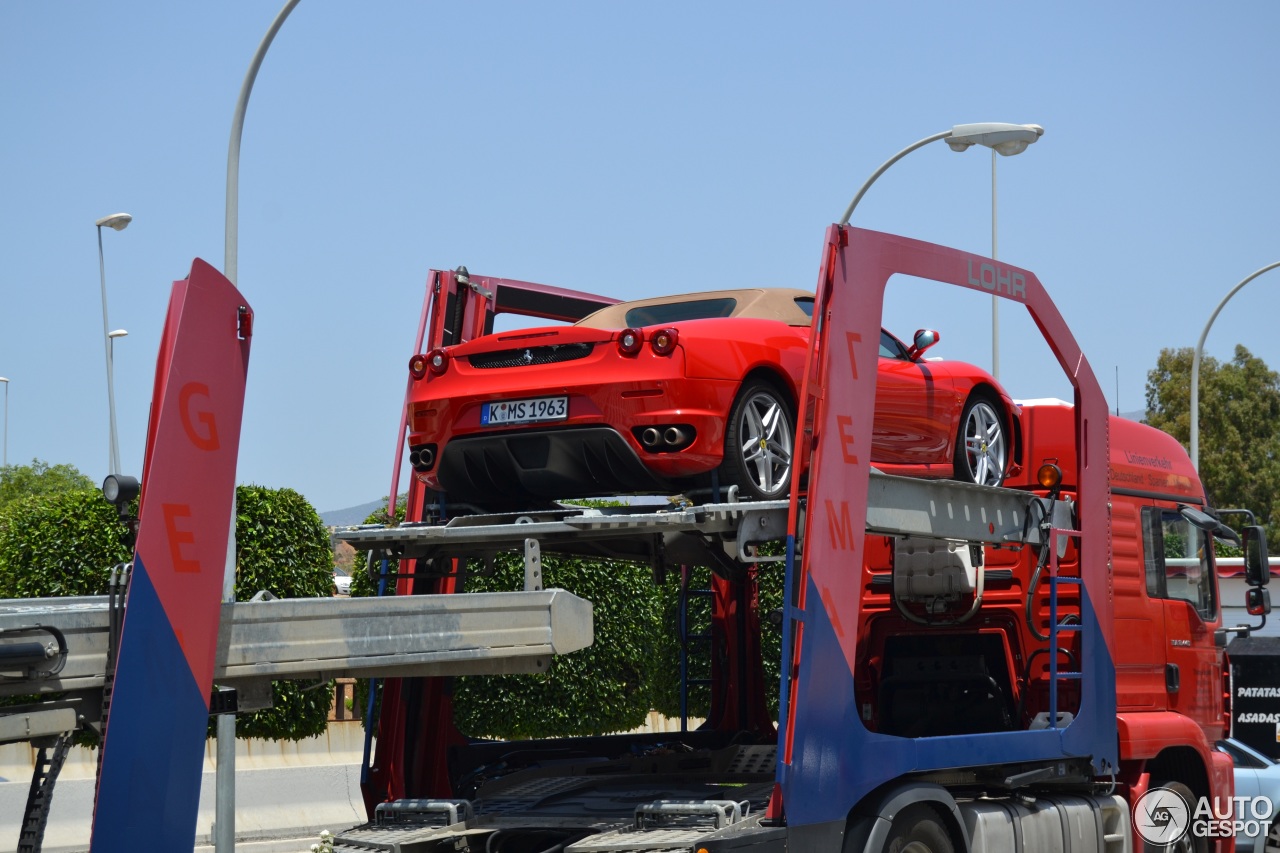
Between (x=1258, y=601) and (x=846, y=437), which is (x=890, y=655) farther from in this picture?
(x=846, y=437)

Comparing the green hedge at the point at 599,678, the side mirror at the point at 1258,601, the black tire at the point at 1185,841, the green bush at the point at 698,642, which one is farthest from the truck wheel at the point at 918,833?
the green hedge at the point at 599,678

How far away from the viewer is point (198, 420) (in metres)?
4.32

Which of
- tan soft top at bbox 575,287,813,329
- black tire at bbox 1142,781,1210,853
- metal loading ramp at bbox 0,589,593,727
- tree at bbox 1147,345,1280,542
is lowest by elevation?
black tire at bbox 1142,781,1210,853

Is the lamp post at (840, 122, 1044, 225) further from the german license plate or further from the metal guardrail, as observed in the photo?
the metal guardrail

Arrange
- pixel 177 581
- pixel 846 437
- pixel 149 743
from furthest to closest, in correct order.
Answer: pixel 846 437
pixel 177 581
pixel 149 743

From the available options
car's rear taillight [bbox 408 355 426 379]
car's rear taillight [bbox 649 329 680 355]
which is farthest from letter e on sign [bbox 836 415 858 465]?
car's rear taillight [bbox 408 355 426 379]

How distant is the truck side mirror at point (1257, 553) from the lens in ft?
30.3

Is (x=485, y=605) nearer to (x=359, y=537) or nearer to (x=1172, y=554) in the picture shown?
(x=359, y=537)

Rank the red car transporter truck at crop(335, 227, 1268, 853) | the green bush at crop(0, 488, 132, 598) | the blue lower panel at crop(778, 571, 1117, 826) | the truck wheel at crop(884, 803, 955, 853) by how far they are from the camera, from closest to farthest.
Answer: the blue lower panel at crop(778, 571, 1117, 826) → the red car transporter truck at crop(335, 227, 1268, 853) → the truck wheel at crop(884, 803, 955, 853) → the green bush at crop(0, 488, 132, 598)

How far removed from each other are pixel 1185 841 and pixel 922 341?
351 cm

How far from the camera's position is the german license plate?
24.6 feet

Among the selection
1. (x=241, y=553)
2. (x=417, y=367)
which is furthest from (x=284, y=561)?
(x=417, y=367)

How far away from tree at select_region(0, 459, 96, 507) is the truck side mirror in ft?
244

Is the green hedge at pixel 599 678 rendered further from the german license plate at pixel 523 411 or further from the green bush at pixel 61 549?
the german license plate at pixel 523 411
